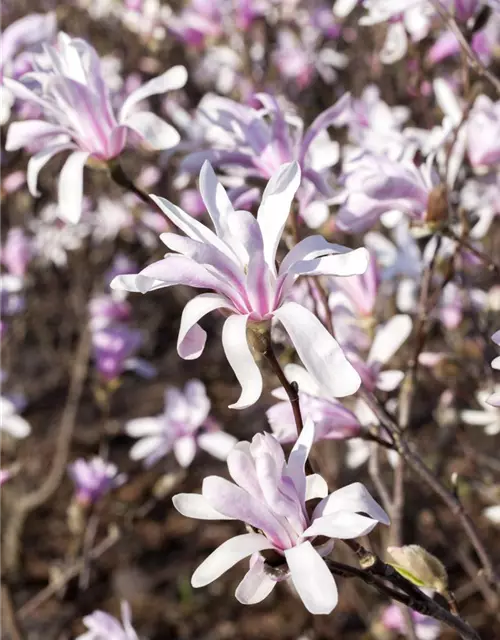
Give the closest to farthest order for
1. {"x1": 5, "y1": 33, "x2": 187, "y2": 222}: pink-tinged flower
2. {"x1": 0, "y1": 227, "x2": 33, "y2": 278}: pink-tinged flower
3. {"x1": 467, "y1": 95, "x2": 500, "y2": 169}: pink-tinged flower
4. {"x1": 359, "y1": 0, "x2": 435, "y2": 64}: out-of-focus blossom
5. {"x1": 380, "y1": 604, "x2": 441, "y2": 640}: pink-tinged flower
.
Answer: {"x1": 5, "y1": 33, "x2": 187, "y2": 222}: pink-tinged flower
{"x1": 359, "y1": 0, "x2": 435, "y2": 64}: out-of-focus blossom
{"x1": 467, "y1": 95, "x2": 500, "y2": 169}: pink-tinged flower
{"x1": 380, "y1": 604, "x2": 441, "y2": 640}: pink-tinged flower
{"x1": 0, "y1": 227, "x2": 33, "y2": 278}: pink-tinged flower

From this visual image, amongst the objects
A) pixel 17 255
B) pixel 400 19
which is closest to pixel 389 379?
pixel 400 19

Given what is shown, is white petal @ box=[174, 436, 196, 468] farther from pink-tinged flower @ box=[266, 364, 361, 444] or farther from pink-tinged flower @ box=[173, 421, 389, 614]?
pink-tinged flower @ box=[173, 421, 389, 614]

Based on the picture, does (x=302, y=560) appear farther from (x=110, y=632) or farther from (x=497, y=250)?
(x=497, y=250)

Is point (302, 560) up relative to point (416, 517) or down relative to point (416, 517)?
up

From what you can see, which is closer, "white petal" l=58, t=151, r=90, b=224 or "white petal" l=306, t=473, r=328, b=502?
"white petal" l=306, t=473, r=328, b=502

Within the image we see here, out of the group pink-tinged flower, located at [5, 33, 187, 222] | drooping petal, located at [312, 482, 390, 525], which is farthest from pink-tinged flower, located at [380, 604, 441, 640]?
pink-tinged flower, located at [5, 33, 187, 222]

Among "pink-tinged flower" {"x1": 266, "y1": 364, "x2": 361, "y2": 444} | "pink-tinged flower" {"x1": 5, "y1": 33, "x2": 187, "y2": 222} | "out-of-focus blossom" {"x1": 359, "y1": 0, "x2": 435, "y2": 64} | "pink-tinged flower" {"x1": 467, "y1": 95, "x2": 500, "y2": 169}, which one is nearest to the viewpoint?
"pink-tinged flower" {"x1": 266, "y1": 364, "x2": 361, "y2": 444}

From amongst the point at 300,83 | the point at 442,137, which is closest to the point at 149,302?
the point at 300,83
